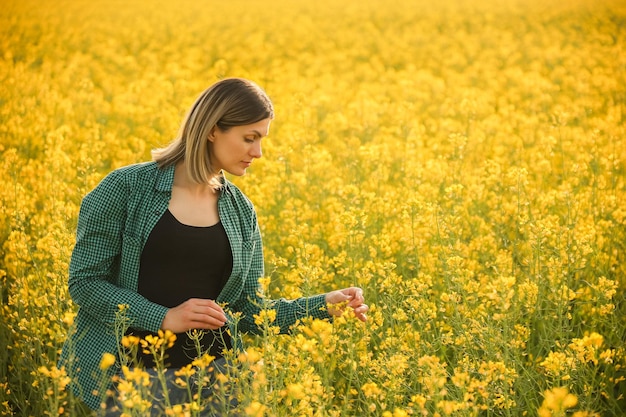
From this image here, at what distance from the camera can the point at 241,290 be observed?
3.14m

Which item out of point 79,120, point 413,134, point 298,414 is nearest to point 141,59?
point 79,120

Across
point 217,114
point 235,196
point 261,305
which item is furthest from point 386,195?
point 217,114

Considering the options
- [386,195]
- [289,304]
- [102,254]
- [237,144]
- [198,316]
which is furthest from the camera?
[386,195]

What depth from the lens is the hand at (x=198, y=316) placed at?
2.58 meters

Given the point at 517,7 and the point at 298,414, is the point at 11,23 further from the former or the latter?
the point at 298,414

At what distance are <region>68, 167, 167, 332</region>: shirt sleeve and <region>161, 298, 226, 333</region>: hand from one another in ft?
0.36

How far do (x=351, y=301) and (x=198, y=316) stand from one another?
588 millimetres

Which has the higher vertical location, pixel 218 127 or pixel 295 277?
pixel 218 127

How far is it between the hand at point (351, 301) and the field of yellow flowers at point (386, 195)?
0.41 ft

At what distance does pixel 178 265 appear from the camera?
116 inches

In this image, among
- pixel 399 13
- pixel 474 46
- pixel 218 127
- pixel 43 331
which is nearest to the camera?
pixel 218 127

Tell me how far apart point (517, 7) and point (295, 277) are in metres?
20.7

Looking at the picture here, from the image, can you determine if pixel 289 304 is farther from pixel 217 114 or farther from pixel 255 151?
pixel 217 114

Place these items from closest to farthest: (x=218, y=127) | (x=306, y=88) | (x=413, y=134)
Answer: (x=218, y=127) → (x=413, y=134) → (x=306, y=88)
